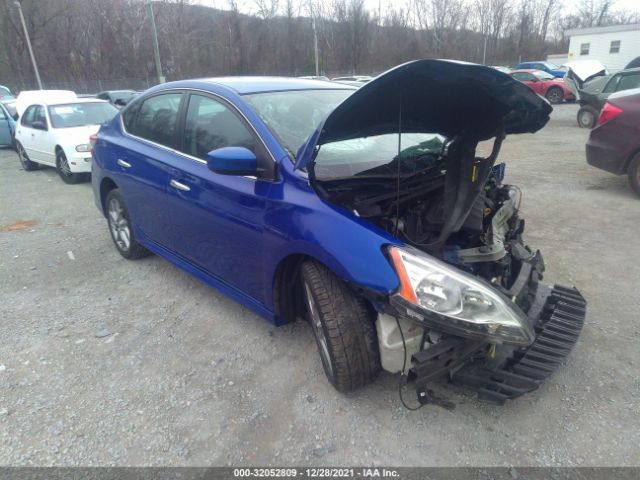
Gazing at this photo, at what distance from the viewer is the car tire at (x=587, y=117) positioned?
508 inches

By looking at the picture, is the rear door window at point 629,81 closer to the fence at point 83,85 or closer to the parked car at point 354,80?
the parked car at point 354,80

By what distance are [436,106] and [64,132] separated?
26.9ft

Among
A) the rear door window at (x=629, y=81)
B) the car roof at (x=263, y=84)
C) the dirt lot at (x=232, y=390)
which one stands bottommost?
the dirt lot at (x=232, y=390)

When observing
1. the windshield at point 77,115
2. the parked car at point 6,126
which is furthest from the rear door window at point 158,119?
the parked car at point 6,126

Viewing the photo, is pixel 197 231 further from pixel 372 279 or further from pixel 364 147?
pixel 372 279

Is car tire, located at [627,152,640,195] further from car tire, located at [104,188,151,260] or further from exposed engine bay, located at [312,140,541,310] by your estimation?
car tire, located at [104,188,151,260]

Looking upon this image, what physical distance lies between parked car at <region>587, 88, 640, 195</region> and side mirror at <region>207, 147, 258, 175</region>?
18.1ft

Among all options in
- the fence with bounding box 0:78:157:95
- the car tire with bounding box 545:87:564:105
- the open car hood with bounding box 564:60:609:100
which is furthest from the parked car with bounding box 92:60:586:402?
the fence with bounding box 0:78:157:95

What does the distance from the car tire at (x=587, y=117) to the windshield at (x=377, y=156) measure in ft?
39.8

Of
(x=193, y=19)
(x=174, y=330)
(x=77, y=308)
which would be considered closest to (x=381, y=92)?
(x=174, y=330)

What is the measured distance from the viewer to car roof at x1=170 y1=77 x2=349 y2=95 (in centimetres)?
322

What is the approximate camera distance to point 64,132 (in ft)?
28.3

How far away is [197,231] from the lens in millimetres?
3320

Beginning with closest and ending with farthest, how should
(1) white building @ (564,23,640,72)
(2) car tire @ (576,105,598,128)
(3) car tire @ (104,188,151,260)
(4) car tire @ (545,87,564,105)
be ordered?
(3) car tire @ (104,188,151,260) < (2) car tire @ (576,105,598,128) < (4) car tire @ (545,87,564,105) < (1) white building @ (564,23,640,72)
